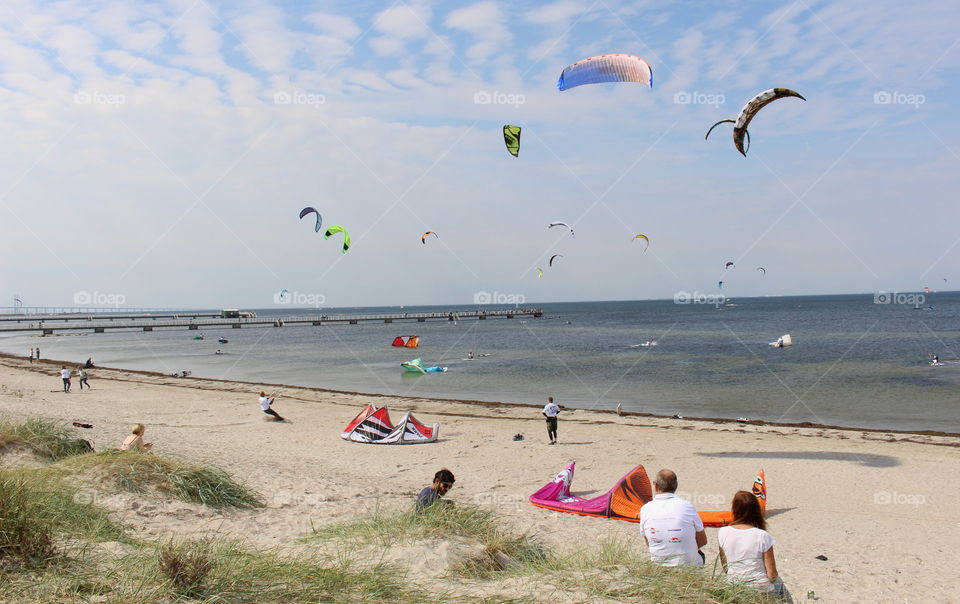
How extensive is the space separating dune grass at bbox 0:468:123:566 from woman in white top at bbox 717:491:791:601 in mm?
4485

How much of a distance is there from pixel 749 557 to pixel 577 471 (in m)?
7.52

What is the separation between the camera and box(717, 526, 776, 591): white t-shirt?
163 inches

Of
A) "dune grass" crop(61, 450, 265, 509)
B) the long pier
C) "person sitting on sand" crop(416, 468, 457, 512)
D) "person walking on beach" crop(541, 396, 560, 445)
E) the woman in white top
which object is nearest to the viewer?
the woman in white top

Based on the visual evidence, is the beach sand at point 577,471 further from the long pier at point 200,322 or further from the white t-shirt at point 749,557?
the long pier at point 200,322

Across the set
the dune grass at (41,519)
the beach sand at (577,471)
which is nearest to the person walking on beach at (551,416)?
the beach sand at (577,471)

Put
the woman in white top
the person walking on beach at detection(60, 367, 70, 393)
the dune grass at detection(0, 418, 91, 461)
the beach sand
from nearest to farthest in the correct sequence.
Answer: the woman in white top → the beach sand → the dune grass at detection(0, 418, 91, 461) → the person walking on beach at detection(60, 367, 70, 393)

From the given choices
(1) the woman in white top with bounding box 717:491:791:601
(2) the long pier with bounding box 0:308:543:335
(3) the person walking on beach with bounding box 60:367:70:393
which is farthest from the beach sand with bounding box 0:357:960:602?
(2) the long pier with bounding box 0:308:543:335

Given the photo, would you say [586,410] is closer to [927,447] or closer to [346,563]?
[927,447]

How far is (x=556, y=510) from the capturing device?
8.63 meters

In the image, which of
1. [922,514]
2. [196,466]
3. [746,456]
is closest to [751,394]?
[746,456]

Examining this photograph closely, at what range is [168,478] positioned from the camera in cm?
706

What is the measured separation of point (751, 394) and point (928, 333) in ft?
140

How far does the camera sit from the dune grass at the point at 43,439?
8516mm

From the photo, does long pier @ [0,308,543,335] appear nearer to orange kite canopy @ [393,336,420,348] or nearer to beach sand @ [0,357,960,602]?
orange kite canopy @ [393,336,420,348]
